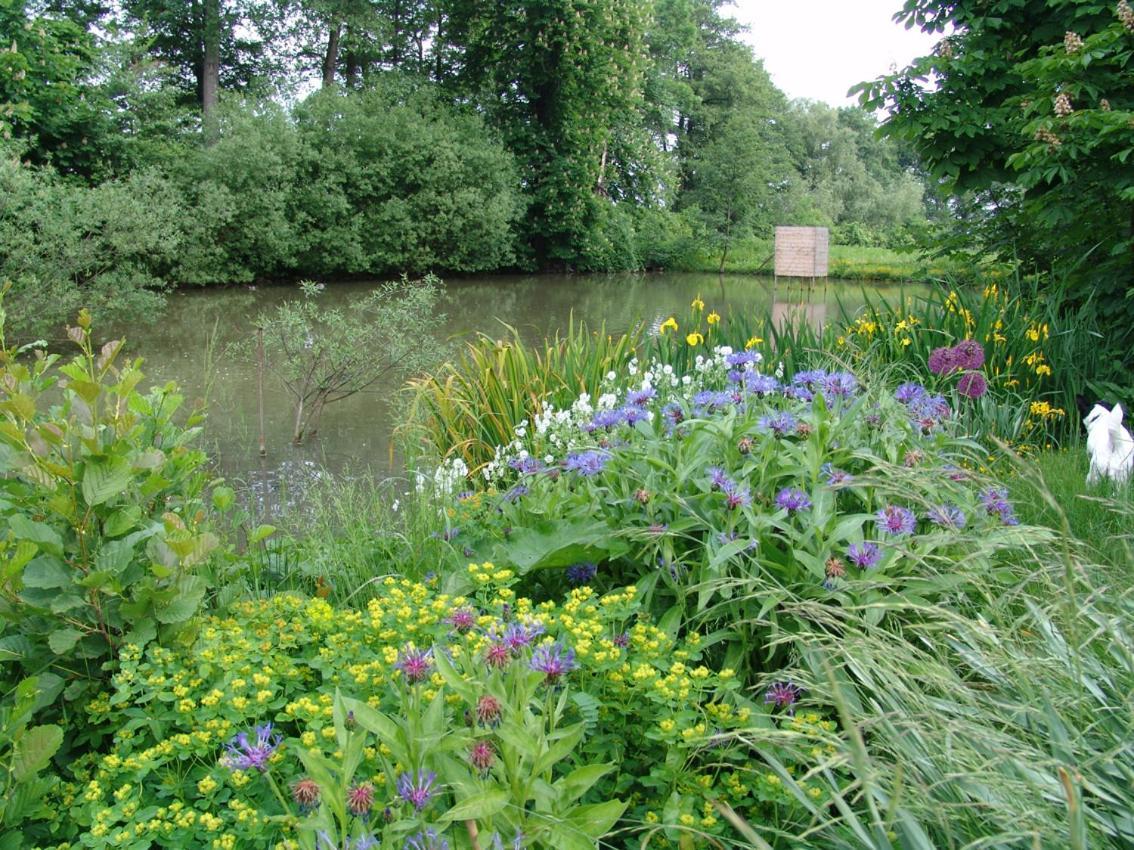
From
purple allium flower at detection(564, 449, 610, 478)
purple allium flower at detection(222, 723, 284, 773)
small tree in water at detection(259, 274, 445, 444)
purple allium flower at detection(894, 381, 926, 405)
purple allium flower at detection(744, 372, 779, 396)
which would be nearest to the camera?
purple allium flower at detection(222, 723, 284, 773)

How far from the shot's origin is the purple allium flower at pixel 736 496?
6.55 ft

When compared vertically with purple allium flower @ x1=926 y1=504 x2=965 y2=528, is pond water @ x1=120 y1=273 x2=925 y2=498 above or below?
below

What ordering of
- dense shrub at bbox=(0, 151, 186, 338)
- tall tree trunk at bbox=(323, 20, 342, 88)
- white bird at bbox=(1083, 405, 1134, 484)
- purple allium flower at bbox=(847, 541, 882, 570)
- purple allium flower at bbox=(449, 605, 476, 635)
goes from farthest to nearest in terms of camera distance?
tall tree trunk at bbox=(323, 20, 342, 88), dense shrub at bbox=(0, 151, 186, 338), white bird at bbox=(1083, 405, 1134, 484), purple allium flower at bbox=(847, 541, 882, 570), purple allium flower at bbox=(449, 605, 476, 635)

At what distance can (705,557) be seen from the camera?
2.02 meters

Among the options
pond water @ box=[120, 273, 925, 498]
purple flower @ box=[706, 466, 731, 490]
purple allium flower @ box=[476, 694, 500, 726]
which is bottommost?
pond water @ box=[120, 273, 925, 498]

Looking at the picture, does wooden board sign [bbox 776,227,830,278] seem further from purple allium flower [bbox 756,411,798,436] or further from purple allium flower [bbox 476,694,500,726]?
purple allium flower [bbox 476,694,500,726]

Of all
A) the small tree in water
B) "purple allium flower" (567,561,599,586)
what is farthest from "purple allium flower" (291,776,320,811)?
the small tree in water

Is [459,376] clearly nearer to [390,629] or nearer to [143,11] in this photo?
[390,629]

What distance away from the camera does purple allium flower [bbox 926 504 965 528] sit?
1.85 meters

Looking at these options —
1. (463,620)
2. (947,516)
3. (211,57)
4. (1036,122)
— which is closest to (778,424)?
(947,516)

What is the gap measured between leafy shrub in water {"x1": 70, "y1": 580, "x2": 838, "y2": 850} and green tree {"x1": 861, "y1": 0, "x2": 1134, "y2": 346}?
4.14 metres

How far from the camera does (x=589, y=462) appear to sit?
2.30 metres

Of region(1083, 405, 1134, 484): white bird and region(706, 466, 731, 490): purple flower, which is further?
region(1083, 405, 1134, 484): white bird

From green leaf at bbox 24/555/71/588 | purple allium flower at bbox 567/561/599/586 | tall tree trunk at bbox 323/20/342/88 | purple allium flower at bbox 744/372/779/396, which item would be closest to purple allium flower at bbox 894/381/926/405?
purple allium flower at bbox 744/372/779/396
